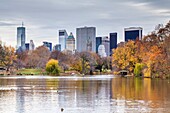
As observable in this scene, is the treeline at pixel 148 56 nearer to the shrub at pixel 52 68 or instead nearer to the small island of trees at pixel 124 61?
the small island of trees at pixel 124 61

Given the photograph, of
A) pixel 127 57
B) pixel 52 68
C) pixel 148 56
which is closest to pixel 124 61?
pixel 127 57

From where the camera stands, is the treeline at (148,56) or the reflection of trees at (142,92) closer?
the reflection of trees at (142,92)

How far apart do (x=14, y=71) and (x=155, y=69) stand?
63239 mm

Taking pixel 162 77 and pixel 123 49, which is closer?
pixel 162 77

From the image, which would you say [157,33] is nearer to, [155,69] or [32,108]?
[155,69]

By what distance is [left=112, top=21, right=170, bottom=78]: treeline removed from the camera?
85375 millimetres

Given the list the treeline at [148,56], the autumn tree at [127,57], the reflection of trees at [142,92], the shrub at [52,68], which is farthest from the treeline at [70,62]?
the reflection of trees at [142,92]

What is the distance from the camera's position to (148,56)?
92562 millimetres

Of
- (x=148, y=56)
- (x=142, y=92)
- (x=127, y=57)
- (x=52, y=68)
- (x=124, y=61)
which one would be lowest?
(x=142, y=92)

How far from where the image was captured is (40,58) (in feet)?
556

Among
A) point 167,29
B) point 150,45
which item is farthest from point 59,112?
point 150,45

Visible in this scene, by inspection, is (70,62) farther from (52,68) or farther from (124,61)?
(124,61)

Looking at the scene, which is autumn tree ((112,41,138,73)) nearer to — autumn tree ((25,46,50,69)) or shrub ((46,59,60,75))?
shrub ((46,59,60,75))

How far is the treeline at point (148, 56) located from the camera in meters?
85.4
